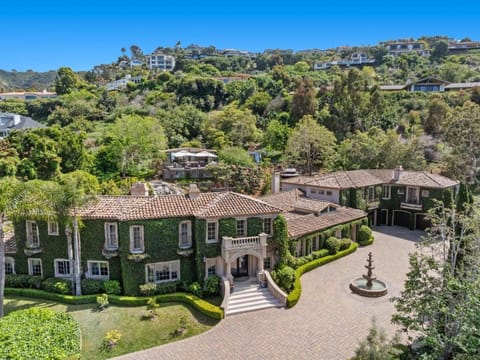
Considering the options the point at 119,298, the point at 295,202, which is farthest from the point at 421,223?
the point at 119,298

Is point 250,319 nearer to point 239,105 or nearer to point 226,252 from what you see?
point 226,252

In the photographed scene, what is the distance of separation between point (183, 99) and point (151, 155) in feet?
127

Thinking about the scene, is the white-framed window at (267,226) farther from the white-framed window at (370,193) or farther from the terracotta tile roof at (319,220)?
the white-framed window at (370,193)

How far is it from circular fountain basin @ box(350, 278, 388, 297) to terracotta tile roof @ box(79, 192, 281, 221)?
25.2 feet

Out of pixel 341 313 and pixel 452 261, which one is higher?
pixel 452 261

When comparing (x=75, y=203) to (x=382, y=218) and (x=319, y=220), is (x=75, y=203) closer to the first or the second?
(x=319, y=220)

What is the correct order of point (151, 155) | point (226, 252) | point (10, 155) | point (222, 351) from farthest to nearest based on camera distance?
point (151, 155)
point (10, 155)
point (226, 252)
point (222, 351)

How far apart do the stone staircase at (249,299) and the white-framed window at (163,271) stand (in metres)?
4.32

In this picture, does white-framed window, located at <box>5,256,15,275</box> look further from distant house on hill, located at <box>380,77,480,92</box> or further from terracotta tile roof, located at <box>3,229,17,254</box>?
distant house on hill, located at <box>380,77,480,92</box>

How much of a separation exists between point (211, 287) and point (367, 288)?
36.1 ft

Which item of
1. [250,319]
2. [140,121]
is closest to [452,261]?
[250,319]

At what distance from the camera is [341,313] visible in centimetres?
2173

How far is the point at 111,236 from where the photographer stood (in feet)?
77.8

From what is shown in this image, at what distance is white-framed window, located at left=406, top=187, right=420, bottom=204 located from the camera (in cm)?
3935
